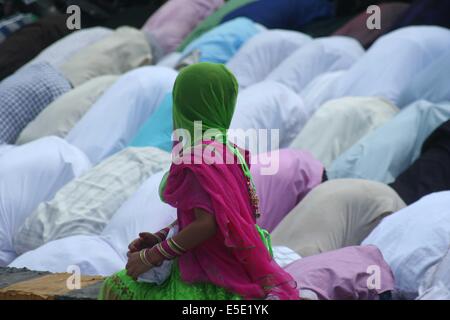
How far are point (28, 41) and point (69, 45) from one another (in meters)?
0.28

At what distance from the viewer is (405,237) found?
2869mm

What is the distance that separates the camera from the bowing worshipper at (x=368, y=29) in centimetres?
519

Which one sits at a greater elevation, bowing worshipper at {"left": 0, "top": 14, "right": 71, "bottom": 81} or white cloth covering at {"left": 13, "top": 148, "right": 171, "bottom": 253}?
bowing worshipper at {"left": 0, "top": 14, "right": 71, "bottom": 81}

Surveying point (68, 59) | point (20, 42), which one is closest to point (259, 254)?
point (68, 59)

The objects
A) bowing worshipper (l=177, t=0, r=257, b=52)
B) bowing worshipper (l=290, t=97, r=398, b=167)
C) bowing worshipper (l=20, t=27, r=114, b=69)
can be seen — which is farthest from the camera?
bowing worshipper (l=177, t=0, r=257, b=52)

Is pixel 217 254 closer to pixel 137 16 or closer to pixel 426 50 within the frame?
pixel 426 50

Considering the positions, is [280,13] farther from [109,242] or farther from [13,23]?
[109,242]

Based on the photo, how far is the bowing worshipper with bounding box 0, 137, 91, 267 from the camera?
11.7ft

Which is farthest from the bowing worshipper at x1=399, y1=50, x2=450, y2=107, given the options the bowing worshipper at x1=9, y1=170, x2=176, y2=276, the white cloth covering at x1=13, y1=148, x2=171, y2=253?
the bowing worshipper at x1=9, y1=170, x2=176, y2=276

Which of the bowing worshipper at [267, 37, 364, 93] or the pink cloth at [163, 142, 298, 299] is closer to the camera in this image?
the pink cloth at [163, 142, 298, 299]

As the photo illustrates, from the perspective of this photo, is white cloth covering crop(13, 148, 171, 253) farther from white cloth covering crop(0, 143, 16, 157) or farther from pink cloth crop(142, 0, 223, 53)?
pink cloth crop(142, 0, 223, 53)

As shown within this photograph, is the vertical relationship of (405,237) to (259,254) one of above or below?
below

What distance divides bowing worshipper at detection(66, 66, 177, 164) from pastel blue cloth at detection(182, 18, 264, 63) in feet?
2.39

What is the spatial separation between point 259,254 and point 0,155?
206 cm
